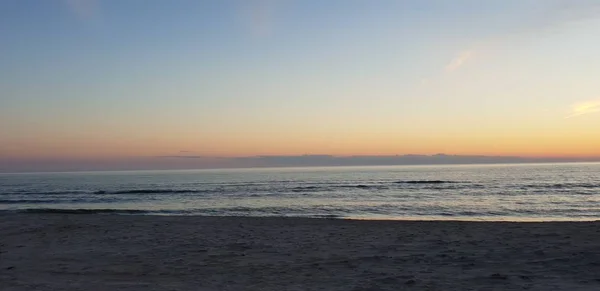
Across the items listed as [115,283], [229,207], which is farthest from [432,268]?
[229,207]

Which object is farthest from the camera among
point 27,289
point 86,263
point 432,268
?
point 86,263

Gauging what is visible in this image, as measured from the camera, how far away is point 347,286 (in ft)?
25.6

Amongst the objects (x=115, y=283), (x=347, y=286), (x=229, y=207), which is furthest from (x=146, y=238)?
(x=229, y=207)

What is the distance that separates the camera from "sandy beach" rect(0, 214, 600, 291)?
8.03 meters

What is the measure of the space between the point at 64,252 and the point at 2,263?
1554mm

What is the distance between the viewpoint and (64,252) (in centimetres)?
1162

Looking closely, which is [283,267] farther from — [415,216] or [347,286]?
[415,216]

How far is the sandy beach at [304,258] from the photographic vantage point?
26.3 ft

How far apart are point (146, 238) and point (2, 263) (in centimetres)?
412

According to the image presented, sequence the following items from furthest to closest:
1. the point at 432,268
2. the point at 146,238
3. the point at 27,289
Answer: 1. the point at 146,238
2. the point at 432,268
3. the point at 27,289

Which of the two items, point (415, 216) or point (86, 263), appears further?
point (415, 216)

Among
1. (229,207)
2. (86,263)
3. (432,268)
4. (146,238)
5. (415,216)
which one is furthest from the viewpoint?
(229,207)

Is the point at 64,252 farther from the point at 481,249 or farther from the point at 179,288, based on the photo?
the point at 481,249

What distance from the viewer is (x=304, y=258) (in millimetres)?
10430
